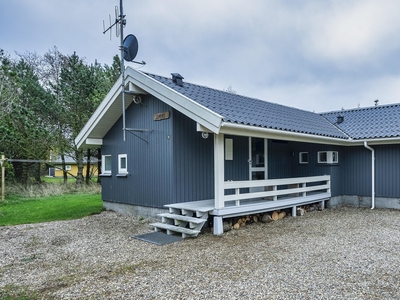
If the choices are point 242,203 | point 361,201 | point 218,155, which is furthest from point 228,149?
point 361,201

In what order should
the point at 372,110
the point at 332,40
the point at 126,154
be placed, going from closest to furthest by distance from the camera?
1. the point at 126,154
2. the point at 372,110
3. the point at 332,40

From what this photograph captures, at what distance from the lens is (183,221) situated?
249 inches

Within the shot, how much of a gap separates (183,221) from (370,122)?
848 cm

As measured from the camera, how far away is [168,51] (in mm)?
15672

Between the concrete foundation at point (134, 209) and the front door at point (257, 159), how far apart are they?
2.91 metres

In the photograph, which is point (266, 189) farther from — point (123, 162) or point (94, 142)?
point (94, 142)

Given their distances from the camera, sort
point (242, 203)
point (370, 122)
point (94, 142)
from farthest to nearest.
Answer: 1. point (370, 122)
2. point (94, 142)
3. point (242, 203)

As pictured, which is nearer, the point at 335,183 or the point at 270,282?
the point at 270,282

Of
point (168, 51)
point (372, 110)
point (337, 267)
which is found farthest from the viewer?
point (168, 51)

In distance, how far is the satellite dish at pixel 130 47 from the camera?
7143 mm

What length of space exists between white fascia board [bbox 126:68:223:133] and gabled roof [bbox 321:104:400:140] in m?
6.43

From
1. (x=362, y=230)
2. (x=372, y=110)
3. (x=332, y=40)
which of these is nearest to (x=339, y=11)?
(x=332, y=40)

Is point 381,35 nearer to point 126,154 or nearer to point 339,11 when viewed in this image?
point 339,11

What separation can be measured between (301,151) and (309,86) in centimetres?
1174
